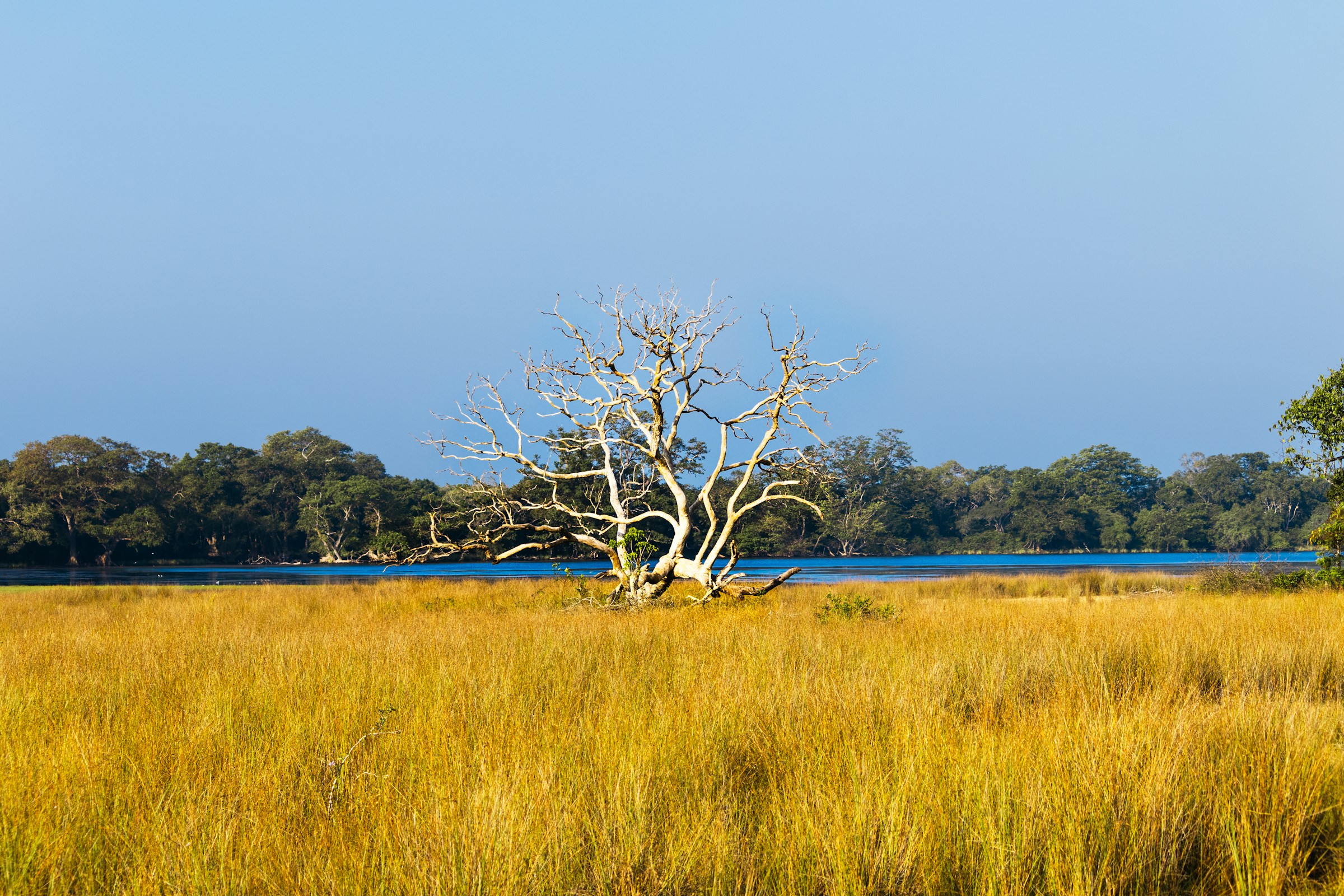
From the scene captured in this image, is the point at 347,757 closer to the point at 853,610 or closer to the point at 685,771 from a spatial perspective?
the point at 685,771

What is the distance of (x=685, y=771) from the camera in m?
3.53

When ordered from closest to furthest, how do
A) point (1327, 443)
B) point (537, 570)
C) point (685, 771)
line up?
point (685, 771), point (1327, 443), point (537, 570)

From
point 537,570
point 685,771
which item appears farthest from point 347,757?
point 537,570

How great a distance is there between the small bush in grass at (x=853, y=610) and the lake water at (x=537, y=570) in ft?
17.5

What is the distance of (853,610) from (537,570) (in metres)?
40.9

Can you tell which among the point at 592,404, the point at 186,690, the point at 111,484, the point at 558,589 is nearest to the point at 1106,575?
the point at 558,589

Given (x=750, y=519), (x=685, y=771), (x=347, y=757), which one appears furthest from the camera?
(x=750, y=519)

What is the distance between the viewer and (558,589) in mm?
17953

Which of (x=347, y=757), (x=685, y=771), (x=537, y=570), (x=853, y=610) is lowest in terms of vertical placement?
(x=537, y=570)

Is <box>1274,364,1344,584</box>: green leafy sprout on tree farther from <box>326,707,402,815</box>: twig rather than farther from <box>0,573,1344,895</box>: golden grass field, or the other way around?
<box>326,707,402,815</box>: twig

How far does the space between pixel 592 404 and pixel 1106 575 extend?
20286 millimetres

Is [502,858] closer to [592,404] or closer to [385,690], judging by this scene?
[385,690]

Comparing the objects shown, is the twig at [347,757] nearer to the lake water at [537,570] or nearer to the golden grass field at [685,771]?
the golden grass field at [685,771]

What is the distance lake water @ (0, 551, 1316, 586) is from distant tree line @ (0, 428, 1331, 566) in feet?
9.17
